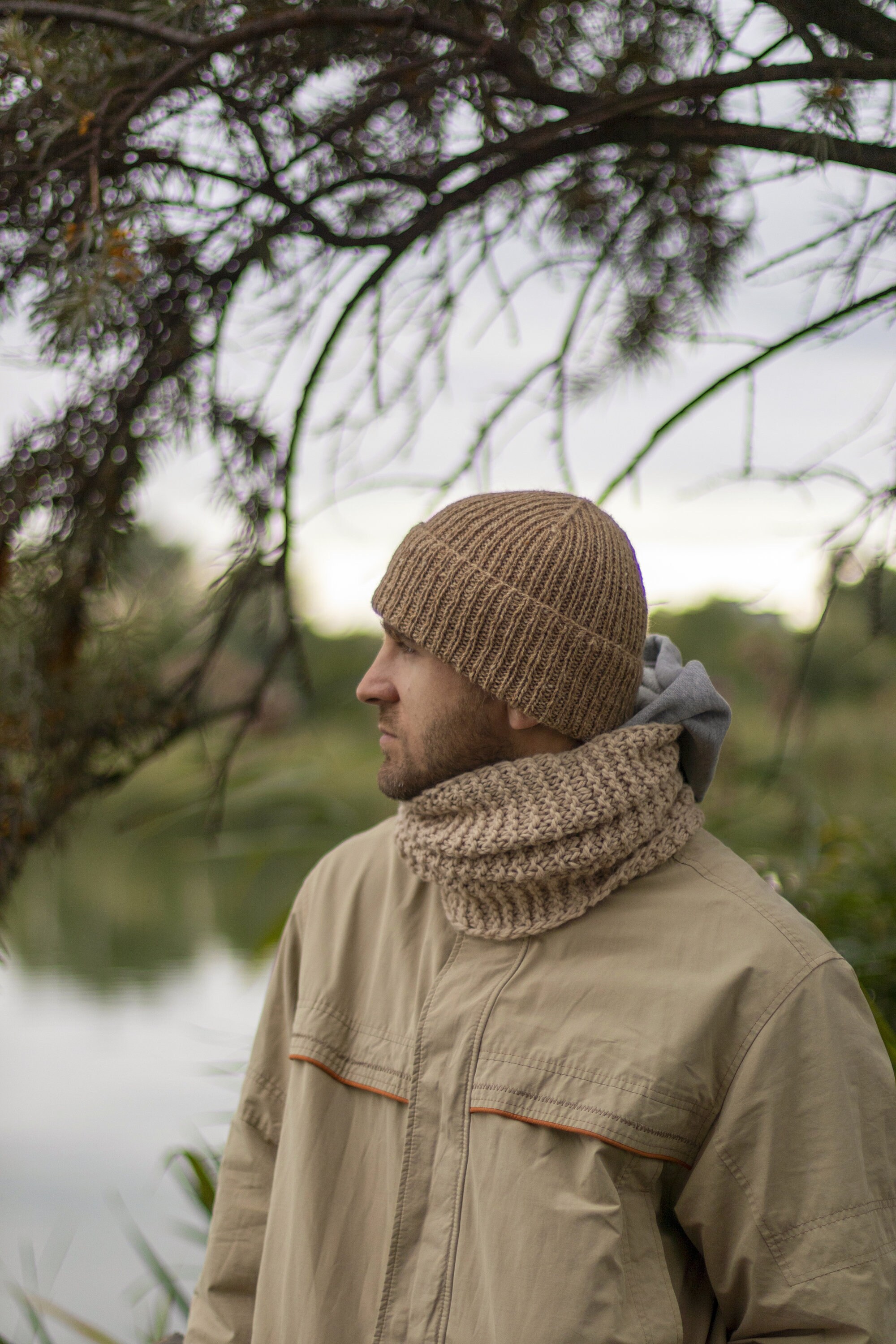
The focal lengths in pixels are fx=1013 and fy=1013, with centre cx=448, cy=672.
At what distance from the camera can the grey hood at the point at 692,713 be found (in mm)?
1156

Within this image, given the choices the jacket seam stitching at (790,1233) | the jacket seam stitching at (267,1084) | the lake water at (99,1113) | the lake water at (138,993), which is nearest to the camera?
the jacket seam stitching at (790,1233)

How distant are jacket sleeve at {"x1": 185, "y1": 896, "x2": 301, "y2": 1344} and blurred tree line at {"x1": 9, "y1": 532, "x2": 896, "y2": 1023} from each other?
39cm

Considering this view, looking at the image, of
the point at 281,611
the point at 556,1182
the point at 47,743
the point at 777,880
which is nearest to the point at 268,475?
the point at 281,611

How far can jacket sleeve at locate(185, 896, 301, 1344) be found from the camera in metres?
1.20

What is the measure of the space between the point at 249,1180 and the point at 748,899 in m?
0.70

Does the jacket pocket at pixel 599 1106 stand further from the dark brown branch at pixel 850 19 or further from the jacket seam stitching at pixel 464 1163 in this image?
the dark brown branch at pixel 850 19

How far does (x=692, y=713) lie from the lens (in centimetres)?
116

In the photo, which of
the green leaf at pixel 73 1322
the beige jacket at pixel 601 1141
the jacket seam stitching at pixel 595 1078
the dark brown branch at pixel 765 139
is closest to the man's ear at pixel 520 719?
the beige jacket at pixel 601 1141

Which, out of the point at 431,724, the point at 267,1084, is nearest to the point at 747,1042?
the point at 431,724

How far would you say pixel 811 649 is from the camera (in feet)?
4.58

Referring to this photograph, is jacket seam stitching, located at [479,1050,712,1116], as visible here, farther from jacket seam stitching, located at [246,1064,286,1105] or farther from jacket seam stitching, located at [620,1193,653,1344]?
jacket seam stitching, located at [246,1064,286,1105]

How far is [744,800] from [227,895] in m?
5.99

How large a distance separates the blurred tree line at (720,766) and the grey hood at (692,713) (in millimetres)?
248

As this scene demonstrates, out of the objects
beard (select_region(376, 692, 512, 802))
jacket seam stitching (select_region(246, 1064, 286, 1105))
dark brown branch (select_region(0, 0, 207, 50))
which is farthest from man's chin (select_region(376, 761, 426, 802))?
dark brown branch (select_region(0, 0, 207, 50))
